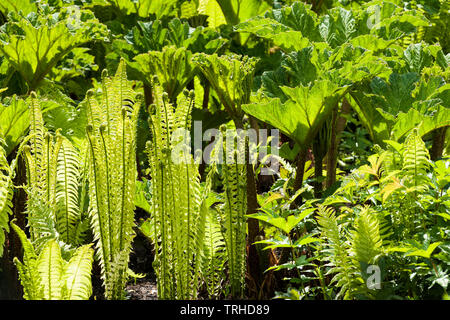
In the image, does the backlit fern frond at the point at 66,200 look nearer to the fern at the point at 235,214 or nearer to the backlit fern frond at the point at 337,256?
the fern at the point at 235,214

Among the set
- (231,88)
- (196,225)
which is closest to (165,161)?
(196,225)

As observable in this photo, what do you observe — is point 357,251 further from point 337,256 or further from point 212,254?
point 212,254

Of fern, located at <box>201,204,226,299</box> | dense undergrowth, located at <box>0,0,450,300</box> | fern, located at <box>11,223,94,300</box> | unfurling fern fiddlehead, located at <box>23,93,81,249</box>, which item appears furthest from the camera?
fern, located at <box>201,204,226,299</box>

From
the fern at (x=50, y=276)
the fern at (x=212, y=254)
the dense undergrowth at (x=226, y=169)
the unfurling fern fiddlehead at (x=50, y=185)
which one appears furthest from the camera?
the fern at (x=212, y=254)

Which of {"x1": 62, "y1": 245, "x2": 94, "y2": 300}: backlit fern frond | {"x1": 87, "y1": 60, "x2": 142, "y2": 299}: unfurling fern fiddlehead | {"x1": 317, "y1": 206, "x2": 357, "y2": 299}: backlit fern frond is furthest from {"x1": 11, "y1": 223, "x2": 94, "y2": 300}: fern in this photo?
{"x1": 317, "y1": 206, "x2": 357, "y2": 299}: backlit fern frond

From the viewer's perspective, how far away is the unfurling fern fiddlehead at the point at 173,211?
192 cm

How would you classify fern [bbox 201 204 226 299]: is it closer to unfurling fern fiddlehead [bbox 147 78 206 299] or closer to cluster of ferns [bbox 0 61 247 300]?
cluster of ferns [bbox 0 61 247 300]

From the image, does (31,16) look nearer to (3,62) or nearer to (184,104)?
(3,62)

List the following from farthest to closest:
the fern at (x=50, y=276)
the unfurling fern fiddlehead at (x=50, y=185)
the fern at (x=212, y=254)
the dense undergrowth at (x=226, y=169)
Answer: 1. the fern at (x=212, y=254)
2. the unfurling fern fiddlehead at (x=50, y=185)
3. the dense undergrowth at (x=226, y=169)
4. the fern at (x=50, y=276)

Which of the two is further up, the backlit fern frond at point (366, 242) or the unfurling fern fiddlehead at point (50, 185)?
the unfurling fern fiddlehead at point (50, 185)

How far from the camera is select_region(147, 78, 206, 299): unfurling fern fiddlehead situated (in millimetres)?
1915

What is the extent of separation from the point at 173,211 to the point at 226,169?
0.23m

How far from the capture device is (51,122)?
2578 millimetres

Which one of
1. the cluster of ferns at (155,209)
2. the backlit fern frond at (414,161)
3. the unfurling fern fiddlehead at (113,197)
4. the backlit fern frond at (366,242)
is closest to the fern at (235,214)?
the cluster of ferns at (155,209)
